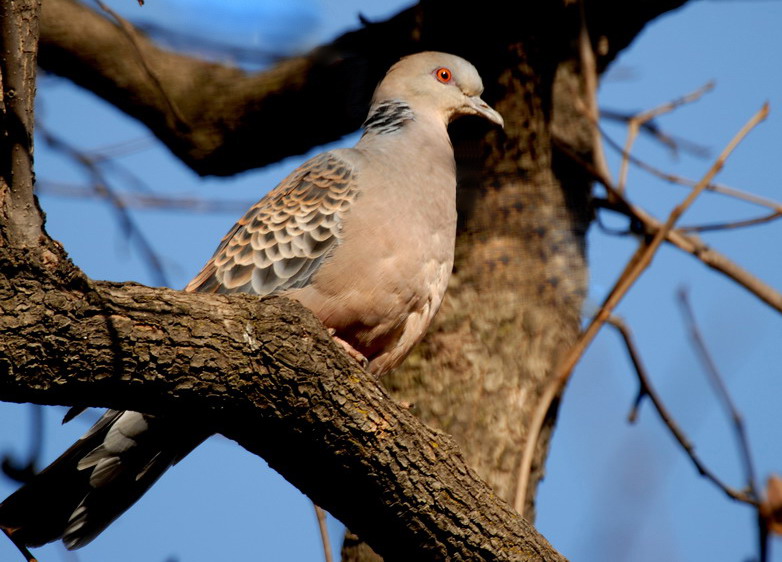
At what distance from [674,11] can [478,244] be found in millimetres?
1711

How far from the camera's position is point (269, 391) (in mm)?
2525

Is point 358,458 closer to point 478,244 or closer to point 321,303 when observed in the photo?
point 321,303

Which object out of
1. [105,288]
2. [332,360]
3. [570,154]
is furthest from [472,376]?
[105,288]

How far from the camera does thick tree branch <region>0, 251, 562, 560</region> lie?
2219 mm

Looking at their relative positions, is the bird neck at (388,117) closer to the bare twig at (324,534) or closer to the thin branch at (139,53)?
the thin branch at (139,53)

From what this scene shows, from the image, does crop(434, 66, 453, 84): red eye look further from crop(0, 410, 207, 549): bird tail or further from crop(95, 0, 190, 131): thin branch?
crop(0, 410, 207, 549): bird tail

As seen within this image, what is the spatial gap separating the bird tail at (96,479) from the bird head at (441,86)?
80.1 inches

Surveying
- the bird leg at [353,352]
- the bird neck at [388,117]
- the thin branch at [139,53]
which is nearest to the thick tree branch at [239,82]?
the thin branch at [139,53]

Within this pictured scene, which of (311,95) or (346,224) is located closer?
(346,224)

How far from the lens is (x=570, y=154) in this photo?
15.9 ft

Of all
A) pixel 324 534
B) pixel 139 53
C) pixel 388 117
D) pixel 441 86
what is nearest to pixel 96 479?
pixel 324 534

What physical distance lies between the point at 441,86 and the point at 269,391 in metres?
2.38

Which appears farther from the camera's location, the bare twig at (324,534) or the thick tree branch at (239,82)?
the thick tree branch at (239,82)

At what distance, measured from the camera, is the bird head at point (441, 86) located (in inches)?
176
